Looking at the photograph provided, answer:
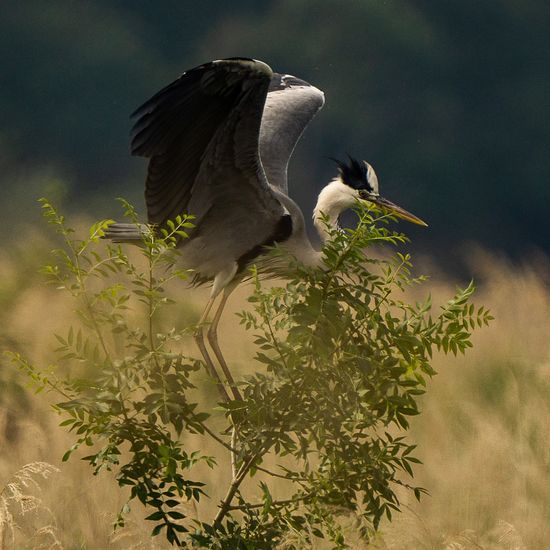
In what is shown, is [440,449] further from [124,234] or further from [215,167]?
[124,234]

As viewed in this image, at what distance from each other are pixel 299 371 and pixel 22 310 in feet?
7.35

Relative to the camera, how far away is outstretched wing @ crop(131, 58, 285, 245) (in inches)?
162

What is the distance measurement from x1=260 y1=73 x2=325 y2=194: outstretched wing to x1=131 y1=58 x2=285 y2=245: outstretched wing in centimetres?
50

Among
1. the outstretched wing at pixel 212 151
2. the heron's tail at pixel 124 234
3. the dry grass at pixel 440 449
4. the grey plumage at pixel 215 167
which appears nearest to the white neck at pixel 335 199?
the grey plumage at pixel 215 167

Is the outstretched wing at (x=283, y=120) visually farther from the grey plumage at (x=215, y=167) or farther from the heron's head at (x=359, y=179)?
the heron's head at (x=359, y=179)

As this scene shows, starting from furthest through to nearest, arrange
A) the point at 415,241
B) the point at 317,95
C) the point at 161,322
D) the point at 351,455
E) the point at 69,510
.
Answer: the point at 415,241, the point at 317,95, the point at 161,322, the point at 69,510, the point at 351,455

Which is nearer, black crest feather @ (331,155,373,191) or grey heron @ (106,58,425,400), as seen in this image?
grey heron @ (106,58,425,400)

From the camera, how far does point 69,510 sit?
379 centimetres

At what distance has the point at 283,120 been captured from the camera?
5.52m

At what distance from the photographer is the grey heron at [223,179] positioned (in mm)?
4129

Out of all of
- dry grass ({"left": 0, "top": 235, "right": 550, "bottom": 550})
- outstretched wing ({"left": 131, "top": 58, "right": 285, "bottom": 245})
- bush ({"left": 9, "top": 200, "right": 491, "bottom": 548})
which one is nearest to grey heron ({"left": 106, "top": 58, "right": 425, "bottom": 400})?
outstretched wing ({"left": 131, "top": 58, "right": 285, "bottom": 245})

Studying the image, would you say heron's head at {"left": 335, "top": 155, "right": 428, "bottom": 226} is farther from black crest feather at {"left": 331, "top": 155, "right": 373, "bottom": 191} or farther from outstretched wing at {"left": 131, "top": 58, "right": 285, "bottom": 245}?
outstretched wing at {"left": 131, "top": 58, "right": 285, "bottom": 245}

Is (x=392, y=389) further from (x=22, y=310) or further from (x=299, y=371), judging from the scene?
(x=22, y=310)

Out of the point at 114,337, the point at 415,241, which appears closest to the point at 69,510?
the point at 114,337
